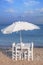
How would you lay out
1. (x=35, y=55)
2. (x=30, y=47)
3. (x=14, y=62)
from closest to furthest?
(x=14, y=62), (x=30, y=47), (x=35, y=55)

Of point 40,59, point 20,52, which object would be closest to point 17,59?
point 20,52

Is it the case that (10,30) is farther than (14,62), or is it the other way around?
(10,30)

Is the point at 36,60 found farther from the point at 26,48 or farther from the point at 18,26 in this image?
the point at 18,26

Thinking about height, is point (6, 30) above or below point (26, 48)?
above

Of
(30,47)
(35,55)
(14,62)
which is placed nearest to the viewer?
(14,62)

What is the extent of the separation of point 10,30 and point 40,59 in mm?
1919

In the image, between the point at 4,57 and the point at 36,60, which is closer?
the point at 36,60

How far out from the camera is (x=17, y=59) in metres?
11.1

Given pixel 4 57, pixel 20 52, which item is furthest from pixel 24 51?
pixel 4 57

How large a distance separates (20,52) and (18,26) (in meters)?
1.21

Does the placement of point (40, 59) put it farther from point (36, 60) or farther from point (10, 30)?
point (10, 30)

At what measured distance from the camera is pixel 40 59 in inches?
440

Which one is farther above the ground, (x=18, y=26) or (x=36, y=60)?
(x=18, y=26)

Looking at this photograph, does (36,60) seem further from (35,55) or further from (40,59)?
(35,55)
